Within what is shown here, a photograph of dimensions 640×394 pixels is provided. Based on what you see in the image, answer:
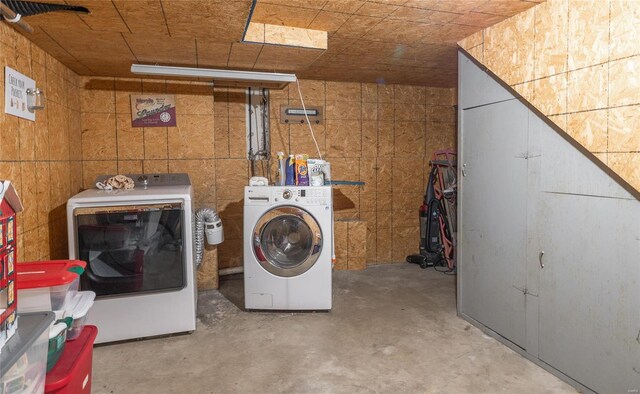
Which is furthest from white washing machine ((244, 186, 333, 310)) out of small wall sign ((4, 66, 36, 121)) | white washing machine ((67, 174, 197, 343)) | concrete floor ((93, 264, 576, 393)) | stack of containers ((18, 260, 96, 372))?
stack of containers ((18, 260, 96, 372))

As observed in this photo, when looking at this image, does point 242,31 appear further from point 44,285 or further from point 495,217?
point 495,217

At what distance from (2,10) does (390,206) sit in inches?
164

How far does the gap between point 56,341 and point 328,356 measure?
1.67 metres

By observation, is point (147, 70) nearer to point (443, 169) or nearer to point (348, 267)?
point (348, 267)

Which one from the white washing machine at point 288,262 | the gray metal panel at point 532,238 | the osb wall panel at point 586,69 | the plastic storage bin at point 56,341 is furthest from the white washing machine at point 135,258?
the osb wall panel at point 586,69

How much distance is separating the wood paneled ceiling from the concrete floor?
2.16 m

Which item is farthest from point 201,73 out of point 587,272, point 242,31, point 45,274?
point 587,272

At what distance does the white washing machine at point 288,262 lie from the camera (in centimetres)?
333

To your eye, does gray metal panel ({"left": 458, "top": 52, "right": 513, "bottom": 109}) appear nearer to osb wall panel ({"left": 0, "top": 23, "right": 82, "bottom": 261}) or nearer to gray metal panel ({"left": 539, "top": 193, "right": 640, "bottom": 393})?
gray metal panel ({"left": 539, "top": 193, "right": 640, "bottom": 393})

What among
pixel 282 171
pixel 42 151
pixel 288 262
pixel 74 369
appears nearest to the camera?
pixel 74 369

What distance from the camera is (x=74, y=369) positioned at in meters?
1.44

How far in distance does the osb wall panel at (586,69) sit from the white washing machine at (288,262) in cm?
169

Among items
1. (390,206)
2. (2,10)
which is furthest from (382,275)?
(2,10)

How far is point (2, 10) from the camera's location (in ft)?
6.57
